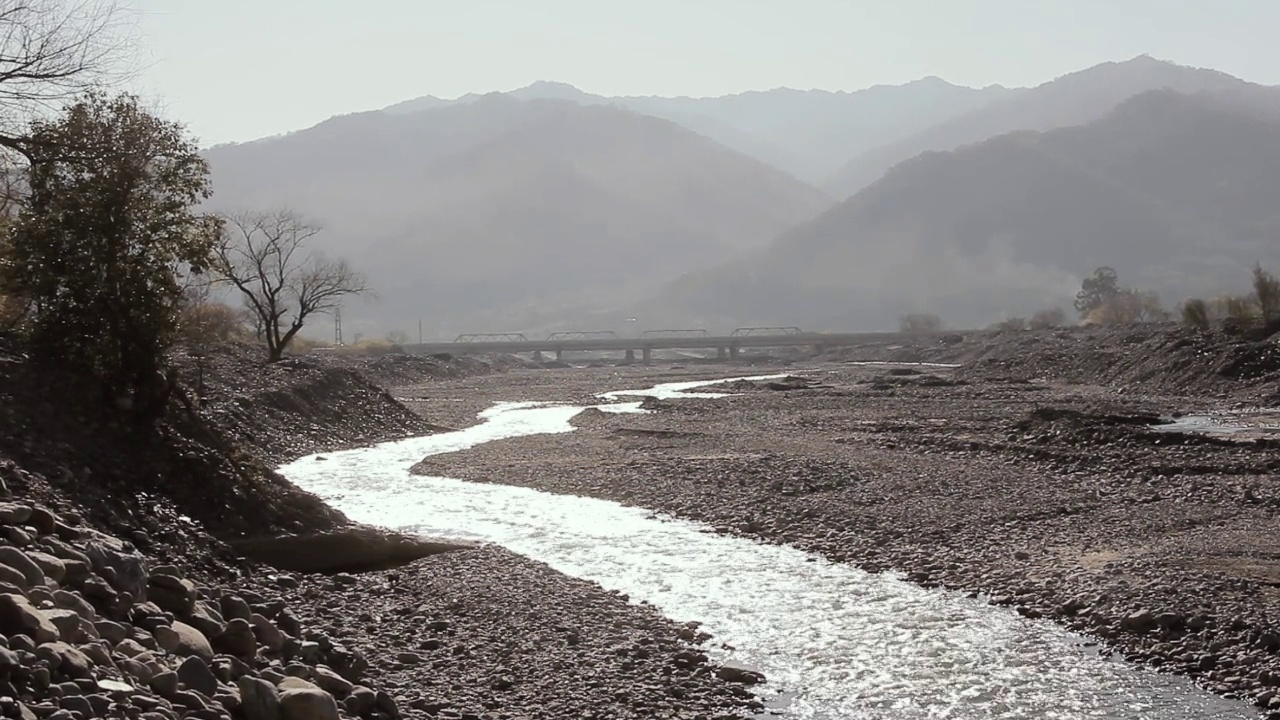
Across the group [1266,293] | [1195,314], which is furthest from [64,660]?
[1195,314]

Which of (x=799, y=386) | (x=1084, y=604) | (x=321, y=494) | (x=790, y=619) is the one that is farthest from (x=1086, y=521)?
(x=799, y=386)

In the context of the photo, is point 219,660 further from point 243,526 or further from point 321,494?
point 321,494

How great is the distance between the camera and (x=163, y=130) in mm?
24234

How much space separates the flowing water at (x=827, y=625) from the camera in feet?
41.7

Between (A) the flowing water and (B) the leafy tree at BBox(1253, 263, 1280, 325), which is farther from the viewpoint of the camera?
(B) the leafy tree at BBox(1253, 263, 1280, 325)

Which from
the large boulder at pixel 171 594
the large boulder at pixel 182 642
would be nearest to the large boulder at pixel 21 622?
the large boulder at pixel 182 642

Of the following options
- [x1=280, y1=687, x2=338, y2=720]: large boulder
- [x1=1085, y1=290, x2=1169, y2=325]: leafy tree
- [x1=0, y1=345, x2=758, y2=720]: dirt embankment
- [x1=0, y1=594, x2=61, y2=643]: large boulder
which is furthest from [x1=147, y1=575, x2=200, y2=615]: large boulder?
[x1=1085, y1=290, x2=1169, y2=325]: leafy tree

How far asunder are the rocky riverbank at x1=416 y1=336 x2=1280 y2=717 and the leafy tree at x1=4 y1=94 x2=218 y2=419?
38.2 ft

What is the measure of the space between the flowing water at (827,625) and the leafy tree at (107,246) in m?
6.23

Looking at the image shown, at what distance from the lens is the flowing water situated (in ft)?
41.7

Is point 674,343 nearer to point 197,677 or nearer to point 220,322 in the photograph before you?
point 220,322

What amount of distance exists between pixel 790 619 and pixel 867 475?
14.3m

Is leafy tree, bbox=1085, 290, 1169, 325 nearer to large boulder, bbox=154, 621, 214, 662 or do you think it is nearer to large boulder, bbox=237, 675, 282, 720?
large boulder, bbox=154, 621, 214, 662

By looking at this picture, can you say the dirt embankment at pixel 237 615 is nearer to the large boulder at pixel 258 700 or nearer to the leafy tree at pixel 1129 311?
the large boulder at pixel 258 700
